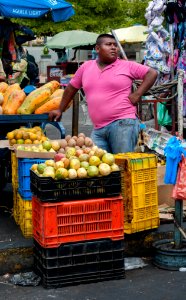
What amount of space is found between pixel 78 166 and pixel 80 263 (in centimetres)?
83

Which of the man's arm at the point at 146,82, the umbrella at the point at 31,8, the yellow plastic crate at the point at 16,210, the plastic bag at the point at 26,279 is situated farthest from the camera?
the umbrella at the point at 31,8

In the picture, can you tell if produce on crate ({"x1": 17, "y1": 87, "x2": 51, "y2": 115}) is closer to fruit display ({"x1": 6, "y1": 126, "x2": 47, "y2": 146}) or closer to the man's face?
fruit display ({"x1": 6, "y1": 126, "x2": 47, "y2": 146})

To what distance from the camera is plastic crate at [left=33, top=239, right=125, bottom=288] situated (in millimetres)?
5664

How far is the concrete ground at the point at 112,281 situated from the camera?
5547 millimetres

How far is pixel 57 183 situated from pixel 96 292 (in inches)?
38.1

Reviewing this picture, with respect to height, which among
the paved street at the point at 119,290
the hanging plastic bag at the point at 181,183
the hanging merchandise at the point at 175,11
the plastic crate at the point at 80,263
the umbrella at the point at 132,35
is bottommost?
the paved street at the point at 119,290

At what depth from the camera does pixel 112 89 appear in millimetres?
6883

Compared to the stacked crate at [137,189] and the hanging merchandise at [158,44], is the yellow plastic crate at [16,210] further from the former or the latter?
the hanging merchandise at [158,44]

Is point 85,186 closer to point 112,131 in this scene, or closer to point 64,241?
point 64,241

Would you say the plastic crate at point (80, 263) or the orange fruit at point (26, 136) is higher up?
the orange fruit at point (26, 136)

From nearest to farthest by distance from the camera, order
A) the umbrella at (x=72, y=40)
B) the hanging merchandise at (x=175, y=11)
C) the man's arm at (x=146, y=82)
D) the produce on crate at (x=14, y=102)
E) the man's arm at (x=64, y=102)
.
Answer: the man's arm at (x=146, y=82) → the man's arm at (x=64, y=102) → the produce on crate at (x=14, y=102) → the hanging merchandise at (x=175, y=11) → the umbrella at (x=72, y=40)

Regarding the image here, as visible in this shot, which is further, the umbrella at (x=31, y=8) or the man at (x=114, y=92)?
the umbrella at (x=31, y=8)

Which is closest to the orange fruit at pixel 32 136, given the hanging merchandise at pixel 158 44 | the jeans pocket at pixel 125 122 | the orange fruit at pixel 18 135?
the orange fruit at pixel 18 135

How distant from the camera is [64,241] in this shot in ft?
18.5
